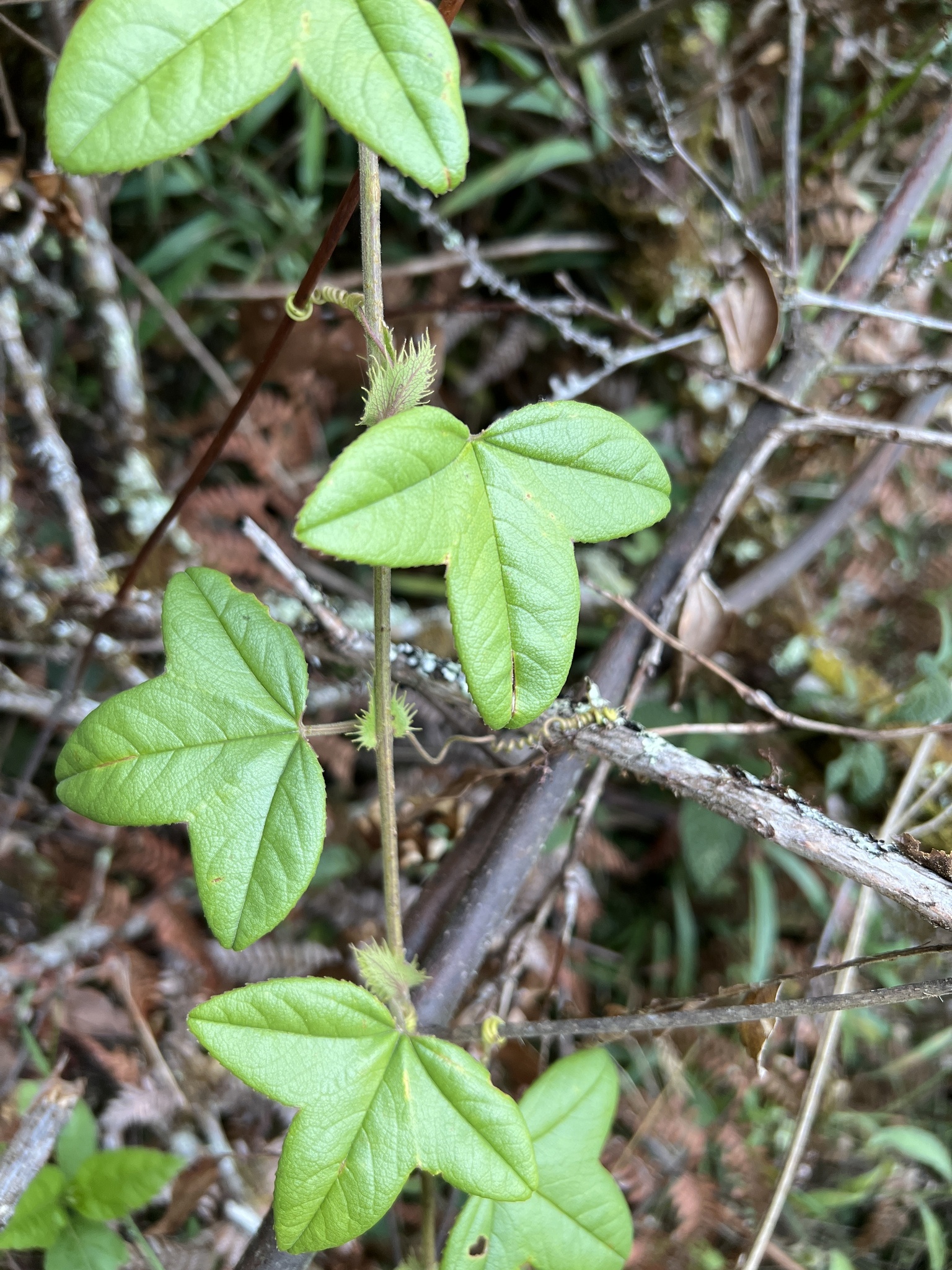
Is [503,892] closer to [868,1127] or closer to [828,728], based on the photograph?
[828,728]

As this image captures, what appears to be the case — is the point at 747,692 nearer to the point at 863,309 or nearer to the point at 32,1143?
the point at 863,309

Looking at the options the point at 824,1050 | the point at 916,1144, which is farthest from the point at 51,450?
the point at 916,1144

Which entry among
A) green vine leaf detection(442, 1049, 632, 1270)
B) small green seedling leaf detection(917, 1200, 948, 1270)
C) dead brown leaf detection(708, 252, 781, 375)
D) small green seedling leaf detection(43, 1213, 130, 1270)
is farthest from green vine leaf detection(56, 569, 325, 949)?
small green seedling leaf detection(917, 1200, 948, 1270)

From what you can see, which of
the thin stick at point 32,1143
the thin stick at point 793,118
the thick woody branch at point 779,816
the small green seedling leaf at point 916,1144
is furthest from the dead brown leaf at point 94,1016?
the thin stick at point 793,118

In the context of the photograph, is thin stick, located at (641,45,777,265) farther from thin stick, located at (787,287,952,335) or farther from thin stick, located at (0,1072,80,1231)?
thin stick, located at (0,1072,80,1231)

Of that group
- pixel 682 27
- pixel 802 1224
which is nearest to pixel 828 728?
pixel 802 1224
